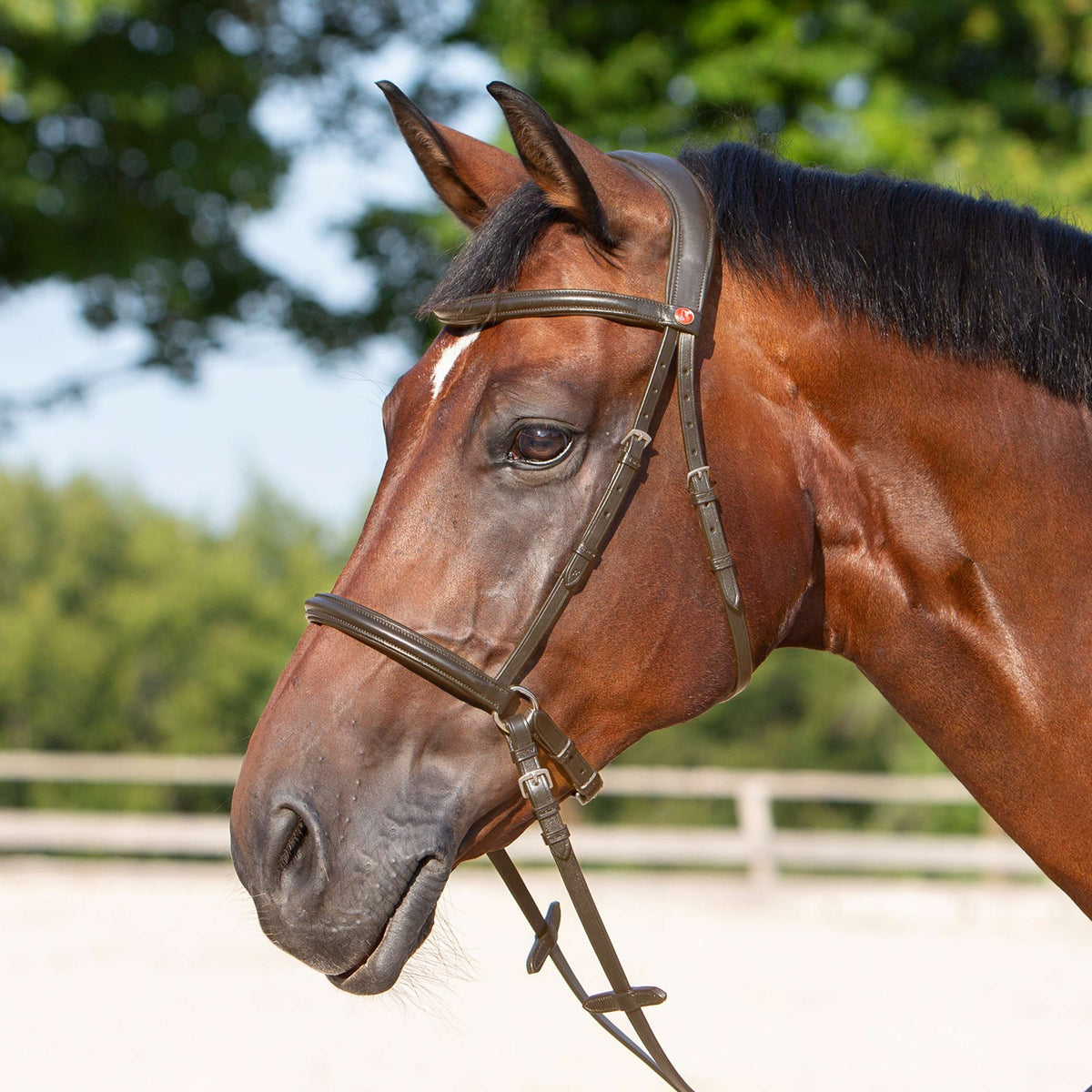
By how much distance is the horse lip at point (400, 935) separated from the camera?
1716 millimetres

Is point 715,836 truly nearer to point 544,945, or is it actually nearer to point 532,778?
point 544,945

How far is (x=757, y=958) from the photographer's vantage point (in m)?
8.66

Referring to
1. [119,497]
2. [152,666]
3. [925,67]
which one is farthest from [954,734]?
[119,497]

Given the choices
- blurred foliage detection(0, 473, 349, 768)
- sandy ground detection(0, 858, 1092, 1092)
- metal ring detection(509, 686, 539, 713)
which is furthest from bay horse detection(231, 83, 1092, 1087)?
blurred foliage detection(0, 473, 349, 768)

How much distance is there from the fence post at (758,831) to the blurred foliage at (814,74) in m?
6.45

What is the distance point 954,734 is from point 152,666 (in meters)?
26.5

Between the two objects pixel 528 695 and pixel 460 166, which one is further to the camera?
pixel 460 166

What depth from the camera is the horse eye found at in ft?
5.86

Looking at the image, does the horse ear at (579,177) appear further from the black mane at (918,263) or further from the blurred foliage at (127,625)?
the blurred foliage at (127,625)

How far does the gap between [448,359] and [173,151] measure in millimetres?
8384

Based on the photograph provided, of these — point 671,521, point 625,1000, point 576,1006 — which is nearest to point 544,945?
point 625,1000

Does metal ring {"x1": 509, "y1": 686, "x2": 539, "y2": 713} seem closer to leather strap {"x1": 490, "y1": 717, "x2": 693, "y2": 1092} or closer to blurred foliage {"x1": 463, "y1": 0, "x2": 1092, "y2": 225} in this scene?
leather strap {"x1": 490, "y1": 717, "x2": 693, "y2": 1092}

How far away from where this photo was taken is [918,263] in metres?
1.89

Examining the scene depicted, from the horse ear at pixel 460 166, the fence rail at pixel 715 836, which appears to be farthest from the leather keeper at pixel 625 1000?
the fence rail at pixel 715 836
